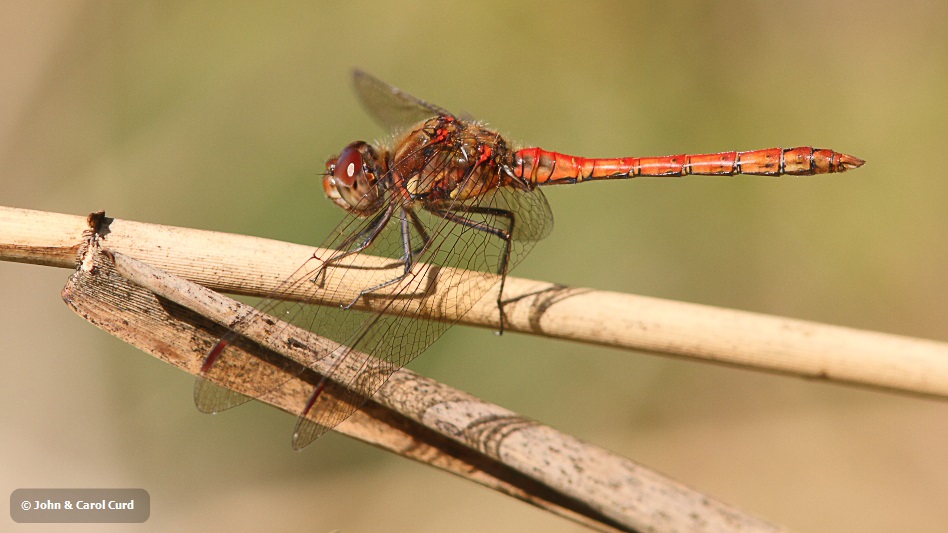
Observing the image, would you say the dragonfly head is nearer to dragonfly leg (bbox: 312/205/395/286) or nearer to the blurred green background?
dragonfly leg (bbox: 312/205/395/286)

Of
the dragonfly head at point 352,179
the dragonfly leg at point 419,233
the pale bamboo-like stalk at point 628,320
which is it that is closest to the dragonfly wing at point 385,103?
the dragonfly head at point 352,179

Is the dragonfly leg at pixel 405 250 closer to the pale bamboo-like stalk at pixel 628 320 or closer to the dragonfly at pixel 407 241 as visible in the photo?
the dragonfly at pixel 407 241

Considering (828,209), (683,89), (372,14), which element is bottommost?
(828,209)

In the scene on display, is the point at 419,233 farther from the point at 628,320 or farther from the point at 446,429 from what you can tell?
the point at 446,429

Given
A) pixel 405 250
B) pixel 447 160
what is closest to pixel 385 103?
pixel 447 160

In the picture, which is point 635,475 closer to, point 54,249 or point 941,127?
point 54,249

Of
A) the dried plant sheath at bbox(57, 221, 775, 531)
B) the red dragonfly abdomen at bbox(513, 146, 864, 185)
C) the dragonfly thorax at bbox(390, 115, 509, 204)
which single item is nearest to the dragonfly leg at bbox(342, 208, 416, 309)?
the dragonfly thorax at bbox(390, 115, 509, 204)

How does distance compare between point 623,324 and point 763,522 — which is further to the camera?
point 623,324

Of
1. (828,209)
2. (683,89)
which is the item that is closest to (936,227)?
(828,209)
